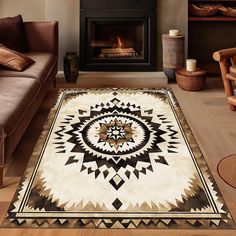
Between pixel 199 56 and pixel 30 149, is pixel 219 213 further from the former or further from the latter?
pixel 199 56

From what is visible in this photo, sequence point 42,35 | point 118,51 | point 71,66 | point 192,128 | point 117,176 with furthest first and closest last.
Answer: point 118,51, point 71,66, point 42,35, point 192,128, point 117,176

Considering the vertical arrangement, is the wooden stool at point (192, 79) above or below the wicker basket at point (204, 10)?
below

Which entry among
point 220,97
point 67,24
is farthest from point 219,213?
point 67,24

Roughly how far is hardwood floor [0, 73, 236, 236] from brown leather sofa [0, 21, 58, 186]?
0.19 m

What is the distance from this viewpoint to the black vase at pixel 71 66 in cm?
454

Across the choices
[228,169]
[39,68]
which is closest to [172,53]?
[39,68]

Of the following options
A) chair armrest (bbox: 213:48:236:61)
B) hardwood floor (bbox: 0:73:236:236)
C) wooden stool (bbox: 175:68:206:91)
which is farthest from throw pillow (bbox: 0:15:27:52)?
chair armrest (bbox: 213:48:236:61)

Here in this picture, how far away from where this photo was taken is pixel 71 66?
456cm

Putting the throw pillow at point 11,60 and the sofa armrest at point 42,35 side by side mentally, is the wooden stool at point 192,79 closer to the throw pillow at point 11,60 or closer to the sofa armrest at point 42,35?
the sofa armrest at point 42,35

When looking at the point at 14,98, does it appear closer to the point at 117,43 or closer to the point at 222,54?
the point at 222,54

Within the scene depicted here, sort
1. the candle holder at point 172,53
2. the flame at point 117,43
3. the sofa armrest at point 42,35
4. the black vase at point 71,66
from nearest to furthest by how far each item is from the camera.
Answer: the sofa armrest at point 42,35
the candle holder at point 172,53
the black vase at point 71,66
the flame at point 117,43

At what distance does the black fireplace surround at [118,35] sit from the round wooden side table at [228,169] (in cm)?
222

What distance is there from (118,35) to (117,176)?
2739 mm

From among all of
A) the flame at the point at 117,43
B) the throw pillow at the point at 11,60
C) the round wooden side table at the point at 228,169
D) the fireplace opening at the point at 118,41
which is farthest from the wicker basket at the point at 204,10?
the round wooden side table at the point at 228,169
